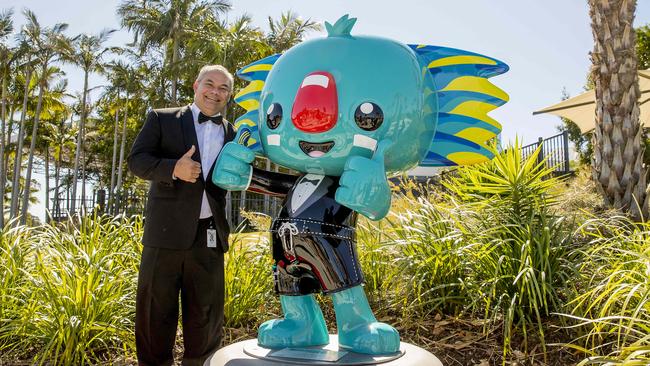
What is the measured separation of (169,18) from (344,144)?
69.5 ft

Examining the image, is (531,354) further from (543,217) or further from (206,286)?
(206,286)

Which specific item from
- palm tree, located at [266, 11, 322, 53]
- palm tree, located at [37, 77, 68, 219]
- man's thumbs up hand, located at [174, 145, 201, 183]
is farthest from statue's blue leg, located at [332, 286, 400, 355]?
palm tree, located at [37, 77, 68, 219]

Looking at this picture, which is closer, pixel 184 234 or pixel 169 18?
pixel 184 234

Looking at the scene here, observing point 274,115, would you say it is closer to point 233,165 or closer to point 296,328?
point 233,165

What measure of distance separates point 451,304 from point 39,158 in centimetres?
3889

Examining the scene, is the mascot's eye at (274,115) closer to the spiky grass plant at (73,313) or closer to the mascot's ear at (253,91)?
the mascot's ear at (253,91)

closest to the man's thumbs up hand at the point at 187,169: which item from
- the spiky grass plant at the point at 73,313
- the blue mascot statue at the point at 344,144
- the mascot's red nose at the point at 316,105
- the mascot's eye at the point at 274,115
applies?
the blue mascot statue at the point at 344,144

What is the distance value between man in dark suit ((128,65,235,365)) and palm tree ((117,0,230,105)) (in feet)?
62.6

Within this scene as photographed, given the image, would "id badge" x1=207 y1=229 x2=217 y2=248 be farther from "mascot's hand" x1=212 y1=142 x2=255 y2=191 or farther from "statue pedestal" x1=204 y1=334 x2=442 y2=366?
"statue pedestal" x1=204 y1=334 x2=442 y2=366

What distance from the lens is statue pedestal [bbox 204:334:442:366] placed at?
6.44ft

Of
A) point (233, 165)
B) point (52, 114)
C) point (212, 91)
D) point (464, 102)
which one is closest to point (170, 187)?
point (212, 91)

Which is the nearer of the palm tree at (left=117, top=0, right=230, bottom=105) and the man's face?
the man's face

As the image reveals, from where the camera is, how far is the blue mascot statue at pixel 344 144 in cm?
209

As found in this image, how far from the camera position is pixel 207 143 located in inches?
116
